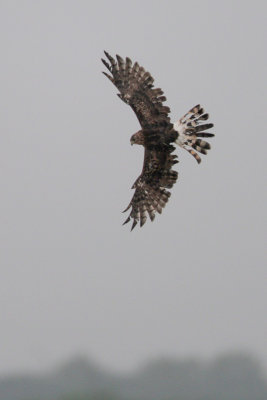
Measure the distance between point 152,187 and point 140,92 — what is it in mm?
3039

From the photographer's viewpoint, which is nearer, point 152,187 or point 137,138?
point 137,138

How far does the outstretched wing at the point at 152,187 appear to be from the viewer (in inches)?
1135

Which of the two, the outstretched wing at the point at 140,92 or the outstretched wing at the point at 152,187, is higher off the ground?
the outstretched wing at the point at 140,92

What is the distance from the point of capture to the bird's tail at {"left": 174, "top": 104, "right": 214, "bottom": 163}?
1096 inches

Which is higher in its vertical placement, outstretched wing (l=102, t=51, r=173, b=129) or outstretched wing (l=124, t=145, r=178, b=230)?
outstretched wing (l=102, t=51, r=173, b=129)

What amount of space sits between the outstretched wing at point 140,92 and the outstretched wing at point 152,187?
4.24ft

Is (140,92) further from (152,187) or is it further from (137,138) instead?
(152,187)

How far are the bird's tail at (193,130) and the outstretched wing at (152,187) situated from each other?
3.06 feet

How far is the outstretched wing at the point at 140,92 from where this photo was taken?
2797cm

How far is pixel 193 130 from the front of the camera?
1099 inches

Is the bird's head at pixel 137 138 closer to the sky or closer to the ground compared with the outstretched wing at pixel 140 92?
closer to the ground

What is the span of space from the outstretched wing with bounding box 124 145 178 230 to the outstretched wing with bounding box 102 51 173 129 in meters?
1.29

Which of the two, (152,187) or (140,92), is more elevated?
(140,92)

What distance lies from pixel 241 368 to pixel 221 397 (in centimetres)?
687
